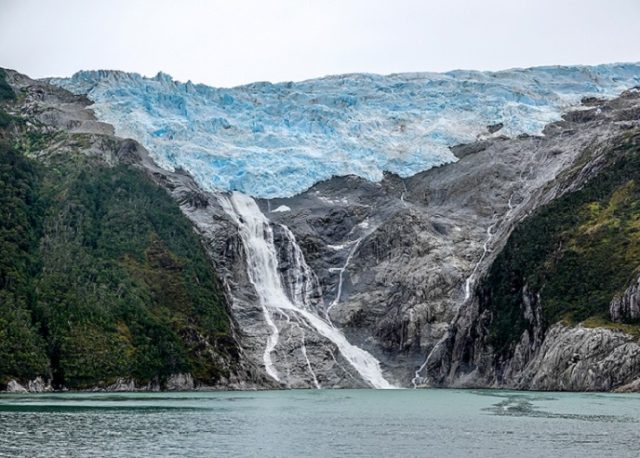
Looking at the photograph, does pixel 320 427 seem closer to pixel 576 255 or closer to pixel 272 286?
pixel 576 255

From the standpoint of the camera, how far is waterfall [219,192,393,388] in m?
146

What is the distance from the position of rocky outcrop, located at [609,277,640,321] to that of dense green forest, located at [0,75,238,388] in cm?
5595

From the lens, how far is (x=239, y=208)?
18062cm

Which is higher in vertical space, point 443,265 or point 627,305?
point 443,265

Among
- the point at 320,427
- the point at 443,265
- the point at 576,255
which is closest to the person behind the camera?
the point at 320,427

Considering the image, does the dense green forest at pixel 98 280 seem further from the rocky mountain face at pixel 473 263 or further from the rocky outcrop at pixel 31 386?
the rocky mountain face at pixel 473 263

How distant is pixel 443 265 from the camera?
158 metres

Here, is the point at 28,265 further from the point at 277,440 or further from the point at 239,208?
the point at 277,440

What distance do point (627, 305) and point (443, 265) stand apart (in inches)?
2078

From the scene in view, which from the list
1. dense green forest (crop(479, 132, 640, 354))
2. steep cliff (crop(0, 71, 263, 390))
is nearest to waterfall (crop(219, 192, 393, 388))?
steep cliff (crop(0, 71, 263, 390))

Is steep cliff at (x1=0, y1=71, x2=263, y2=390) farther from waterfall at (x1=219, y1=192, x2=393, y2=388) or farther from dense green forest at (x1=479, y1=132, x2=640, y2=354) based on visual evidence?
dense green forest at (x1=479, y1=132, x2=640, y2=354)

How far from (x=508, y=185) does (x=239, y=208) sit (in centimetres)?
5463

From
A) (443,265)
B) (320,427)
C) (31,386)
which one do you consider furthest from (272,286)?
(320,427)

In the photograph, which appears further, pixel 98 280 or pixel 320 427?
pixel 98 280
